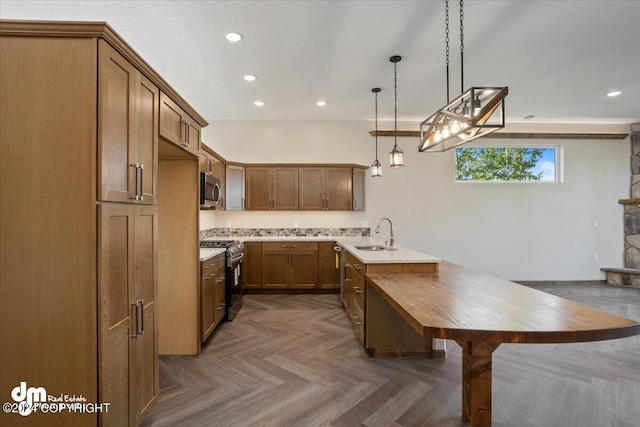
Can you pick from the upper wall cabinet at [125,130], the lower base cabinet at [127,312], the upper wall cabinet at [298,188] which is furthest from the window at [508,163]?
the lower base cabinet at [127,312]

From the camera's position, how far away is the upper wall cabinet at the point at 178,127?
2.11 meters

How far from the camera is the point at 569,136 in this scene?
19.0ft

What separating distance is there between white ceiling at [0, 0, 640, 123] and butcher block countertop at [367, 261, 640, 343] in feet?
7.40

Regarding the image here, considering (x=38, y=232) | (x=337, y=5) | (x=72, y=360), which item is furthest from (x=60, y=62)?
(x=337, y=5)

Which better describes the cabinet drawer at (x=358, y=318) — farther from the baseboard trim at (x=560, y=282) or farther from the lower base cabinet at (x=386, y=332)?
the baseboard trim at (x=560, y=282)

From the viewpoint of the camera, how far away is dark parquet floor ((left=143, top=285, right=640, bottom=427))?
2.04 meters

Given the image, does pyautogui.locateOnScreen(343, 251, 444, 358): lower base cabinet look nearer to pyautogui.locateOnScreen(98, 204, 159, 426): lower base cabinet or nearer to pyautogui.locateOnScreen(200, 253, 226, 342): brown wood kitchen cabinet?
pyautogui.locateOnScreen(200, 253, 226, 342): brown wood kitchen cabinet

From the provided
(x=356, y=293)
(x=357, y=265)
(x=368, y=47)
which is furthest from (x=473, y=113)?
(x=356, y=293)

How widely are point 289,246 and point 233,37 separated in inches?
122

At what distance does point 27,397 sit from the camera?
1.39 m

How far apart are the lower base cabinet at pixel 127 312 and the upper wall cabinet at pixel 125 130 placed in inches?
4.4

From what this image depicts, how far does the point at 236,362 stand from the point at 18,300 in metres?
1.79

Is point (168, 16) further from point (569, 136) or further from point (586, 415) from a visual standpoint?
point (569, 136)

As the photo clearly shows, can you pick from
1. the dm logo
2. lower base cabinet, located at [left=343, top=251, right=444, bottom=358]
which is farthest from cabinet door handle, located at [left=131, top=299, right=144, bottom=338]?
lower base cabinet, located at [left=343, top=251, right=444, bottom=358]
